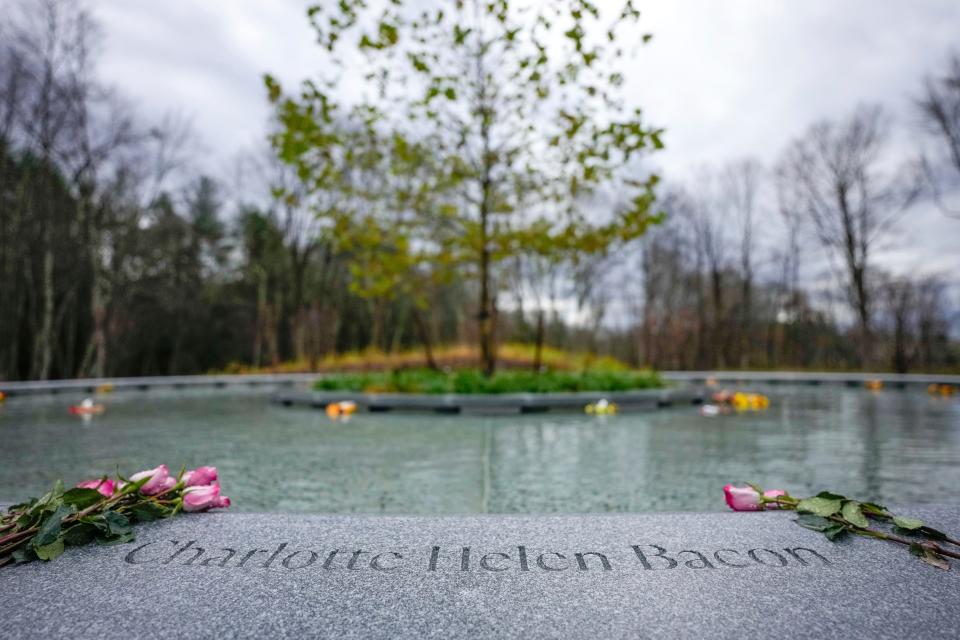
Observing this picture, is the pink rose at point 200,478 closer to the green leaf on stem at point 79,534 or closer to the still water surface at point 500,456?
the green leaf on stem at point 79,534

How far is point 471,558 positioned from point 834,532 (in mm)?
1240

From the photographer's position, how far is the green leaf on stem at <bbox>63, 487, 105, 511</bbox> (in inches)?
78.9

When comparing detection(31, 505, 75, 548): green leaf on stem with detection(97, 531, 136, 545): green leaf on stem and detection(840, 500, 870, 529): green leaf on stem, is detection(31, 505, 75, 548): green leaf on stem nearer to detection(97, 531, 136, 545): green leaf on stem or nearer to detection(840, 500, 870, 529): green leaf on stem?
detection(97, 531, 136, 545): green leaf on stem

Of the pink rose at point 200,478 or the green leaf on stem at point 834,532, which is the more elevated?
the pink rose at point 200,478

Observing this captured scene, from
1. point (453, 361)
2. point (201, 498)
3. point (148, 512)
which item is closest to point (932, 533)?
point (201, 498)

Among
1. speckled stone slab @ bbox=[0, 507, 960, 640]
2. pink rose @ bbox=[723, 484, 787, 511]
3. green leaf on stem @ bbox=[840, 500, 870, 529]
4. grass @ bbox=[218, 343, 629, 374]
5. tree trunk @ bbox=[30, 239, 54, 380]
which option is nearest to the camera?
speckled stone slab @ bbox=[0, 507, 960, 640]

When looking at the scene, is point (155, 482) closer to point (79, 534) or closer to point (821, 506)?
point (79, 534)

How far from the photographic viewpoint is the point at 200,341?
92.8 feet

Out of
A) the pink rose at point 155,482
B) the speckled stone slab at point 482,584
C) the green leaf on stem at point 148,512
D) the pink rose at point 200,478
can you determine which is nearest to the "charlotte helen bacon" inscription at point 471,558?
the speckled stone slab at point 482,584

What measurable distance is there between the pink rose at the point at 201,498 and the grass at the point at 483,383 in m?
7.35

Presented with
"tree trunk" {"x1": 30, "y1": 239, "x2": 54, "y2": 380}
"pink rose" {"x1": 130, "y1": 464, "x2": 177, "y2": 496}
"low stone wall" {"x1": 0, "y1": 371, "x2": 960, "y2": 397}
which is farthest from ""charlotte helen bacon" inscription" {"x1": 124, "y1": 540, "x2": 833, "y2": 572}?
"tree trunk" {"x1": 30, "y1": 239, "x2": 54, "y2": 380}

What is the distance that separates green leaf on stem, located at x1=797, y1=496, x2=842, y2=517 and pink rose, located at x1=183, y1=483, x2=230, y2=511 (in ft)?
7.30

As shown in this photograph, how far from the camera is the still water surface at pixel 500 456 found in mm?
3689

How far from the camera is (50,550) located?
178 centimetres
